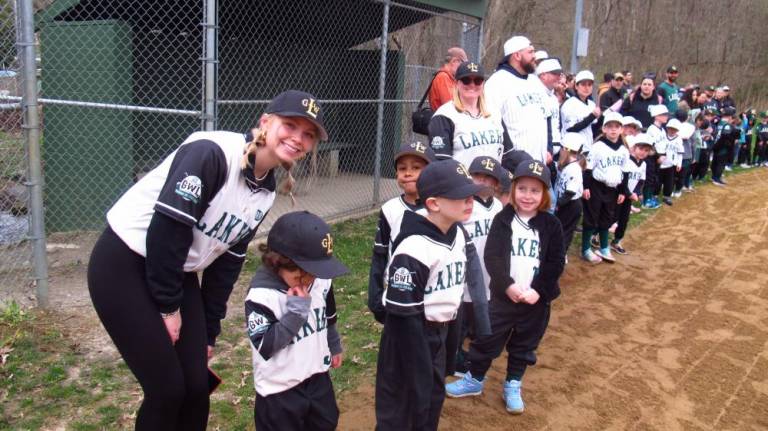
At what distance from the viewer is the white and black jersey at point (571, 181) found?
5809 mm

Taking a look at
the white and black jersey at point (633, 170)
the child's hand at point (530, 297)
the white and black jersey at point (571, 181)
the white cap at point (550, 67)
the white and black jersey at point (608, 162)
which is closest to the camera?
the child's hand at point (530, 297)

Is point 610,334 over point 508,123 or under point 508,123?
under

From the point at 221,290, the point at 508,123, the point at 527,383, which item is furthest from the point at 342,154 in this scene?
the point at 221,290

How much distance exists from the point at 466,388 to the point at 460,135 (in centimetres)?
160

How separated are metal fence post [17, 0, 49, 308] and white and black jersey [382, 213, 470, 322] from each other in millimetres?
2798

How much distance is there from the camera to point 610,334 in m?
4.96

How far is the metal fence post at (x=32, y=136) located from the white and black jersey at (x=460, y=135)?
266cm

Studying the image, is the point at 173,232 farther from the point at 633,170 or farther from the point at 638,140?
the point at 638,140

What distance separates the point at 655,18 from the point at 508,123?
1919 cm

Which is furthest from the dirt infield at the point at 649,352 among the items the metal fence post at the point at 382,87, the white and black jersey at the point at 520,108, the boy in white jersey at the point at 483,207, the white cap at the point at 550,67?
the metal fence post at the point at 382,87

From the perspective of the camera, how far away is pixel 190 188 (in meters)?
2.15

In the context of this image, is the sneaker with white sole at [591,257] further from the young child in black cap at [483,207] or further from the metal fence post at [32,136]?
the metal fence post at [32,136]

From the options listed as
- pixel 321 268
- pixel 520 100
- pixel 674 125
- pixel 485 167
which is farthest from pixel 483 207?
pixel 674 125

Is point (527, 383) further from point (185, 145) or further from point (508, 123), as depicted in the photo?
point (185, 145)
